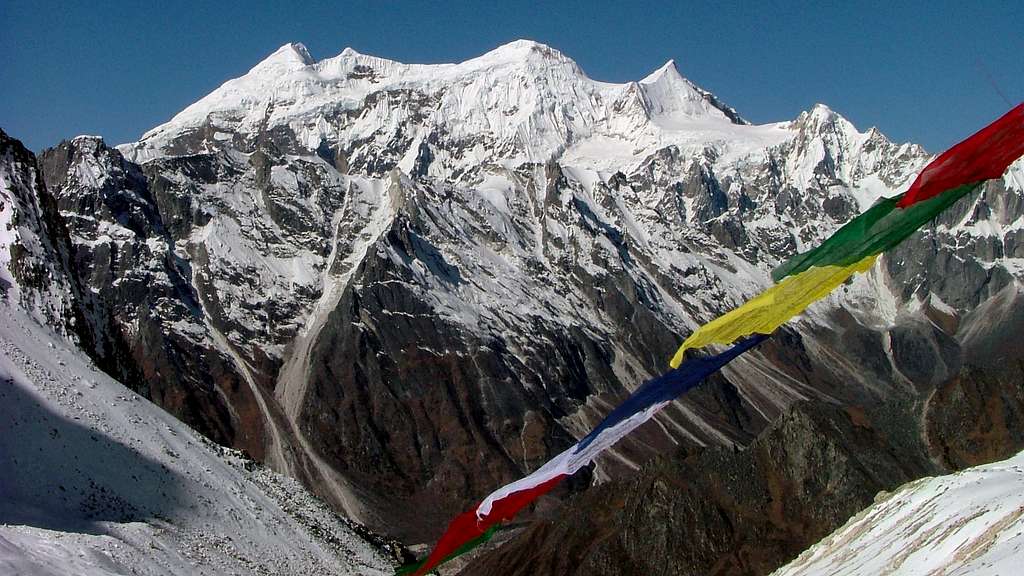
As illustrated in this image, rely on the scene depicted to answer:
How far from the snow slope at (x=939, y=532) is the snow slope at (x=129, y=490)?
23817mm

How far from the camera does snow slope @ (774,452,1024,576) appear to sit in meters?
25.9

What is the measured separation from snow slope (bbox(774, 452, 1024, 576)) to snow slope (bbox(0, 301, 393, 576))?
23.8m

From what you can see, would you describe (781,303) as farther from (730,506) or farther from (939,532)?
(730,506)

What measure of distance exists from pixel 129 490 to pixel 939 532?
35.9 meters

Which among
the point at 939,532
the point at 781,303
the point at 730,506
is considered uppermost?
the point at 781,303

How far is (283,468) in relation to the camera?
190m

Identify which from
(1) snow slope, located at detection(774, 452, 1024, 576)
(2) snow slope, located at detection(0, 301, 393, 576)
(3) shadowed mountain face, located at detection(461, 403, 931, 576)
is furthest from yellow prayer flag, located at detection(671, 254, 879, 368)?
(3) shadowed mountain face, located at detection(461, 403, 931, 576)

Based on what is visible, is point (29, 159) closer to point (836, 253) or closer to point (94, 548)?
point (94, 548)

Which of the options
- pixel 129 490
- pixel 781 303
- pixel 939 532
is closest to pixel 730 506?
pixel 129 490

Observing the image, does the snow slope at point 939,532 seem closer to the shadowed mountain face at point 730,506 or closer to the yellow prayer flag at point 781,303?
the yellow prayer flag at point 781,303

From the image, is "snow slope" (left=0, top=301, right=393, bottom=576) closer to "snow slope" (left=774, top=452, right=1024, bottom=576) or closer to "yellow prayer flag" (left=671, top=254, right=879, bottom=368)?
"yellow prayer flag" (left=671, top=254, right=879, bottom=368)

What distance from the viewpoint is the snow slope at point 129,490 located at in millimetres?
42531

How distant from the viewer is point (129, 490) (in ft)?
164

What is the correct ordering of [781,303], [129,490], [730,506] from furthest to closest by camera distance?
[730,506]
[129,490]
[781,303]
